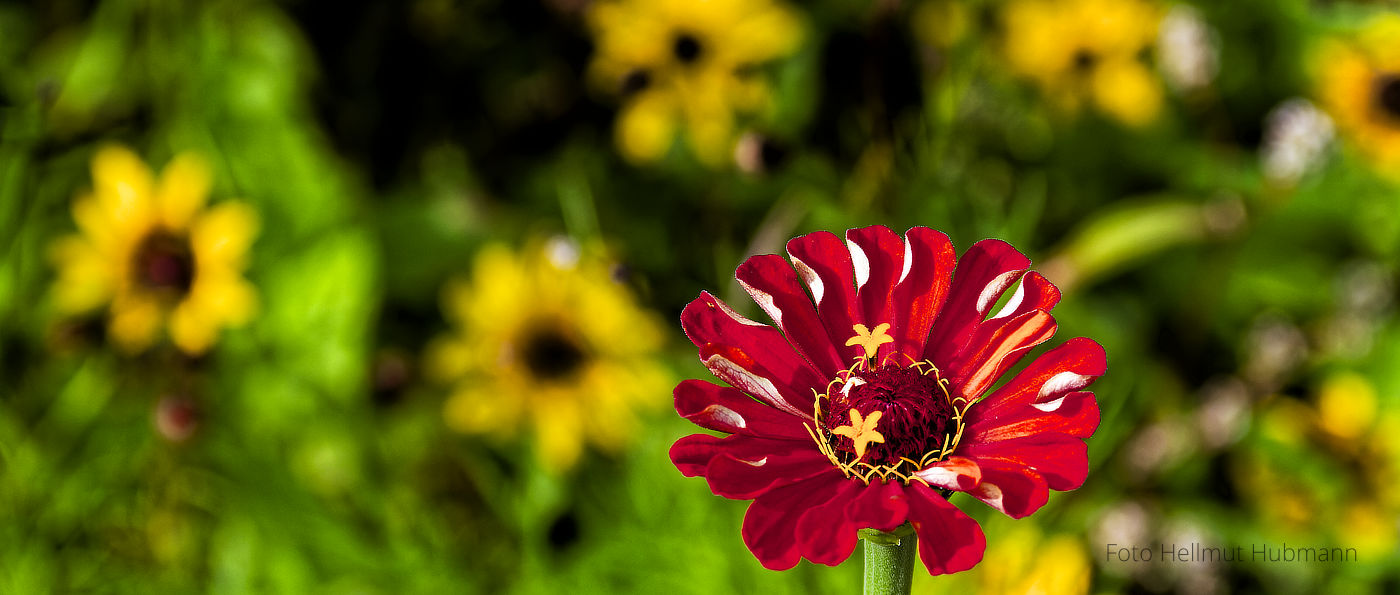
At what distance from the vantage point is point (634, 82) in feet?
3.41

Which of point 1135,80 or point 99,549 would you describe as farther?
point 1135,80

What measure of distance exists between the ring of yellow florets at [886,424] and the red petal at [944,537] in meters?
0.05

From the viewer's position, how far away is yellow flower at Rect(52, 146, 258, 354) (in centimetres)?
104

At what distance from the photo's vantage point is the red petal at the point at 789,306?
46 cm

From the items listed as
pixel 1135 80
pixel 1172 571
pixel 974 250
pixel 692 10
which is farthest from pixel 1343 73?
pixel 974 250

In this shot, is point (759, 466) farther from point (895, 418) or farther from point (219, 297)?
point (219, 297)

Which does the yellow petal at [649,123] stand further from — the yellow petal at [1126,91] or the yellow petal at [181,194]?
the yellow petal at [1126,91]

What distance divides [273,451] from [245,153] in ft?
1.26

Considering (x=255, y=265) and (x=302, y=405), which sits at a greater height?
(x=255, y=265)

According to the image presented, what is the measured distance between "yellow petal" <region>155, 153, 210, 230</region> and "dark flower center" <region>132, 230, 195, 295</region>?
0.06 feet

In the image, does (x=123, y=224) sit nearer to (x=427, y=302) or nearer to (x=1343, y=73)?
(x=427, y=302)

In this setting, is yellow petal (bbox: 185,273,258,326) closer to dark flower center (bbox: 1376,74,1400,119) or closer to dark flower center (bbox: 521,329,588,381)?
dark flower center (bbox: 521,329,588,381)

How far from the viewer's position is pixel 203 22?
123 centimetres

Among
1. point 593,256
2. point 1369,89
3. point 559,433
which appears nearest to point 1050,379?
point 593,256
